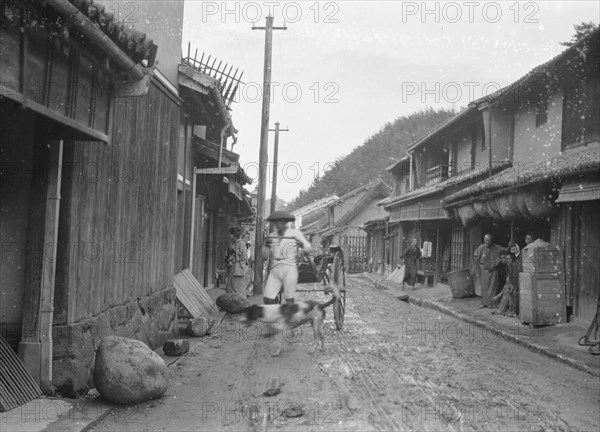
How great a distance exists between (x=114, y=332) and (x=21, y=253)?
192 centimetres

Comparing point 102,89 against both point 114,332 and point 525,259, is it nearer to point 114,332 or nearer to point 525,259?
point 114,332

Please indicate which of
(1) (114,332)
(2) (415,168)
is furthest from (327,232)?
(1) (114,332)

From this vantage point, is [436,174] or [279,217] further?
[436,174]

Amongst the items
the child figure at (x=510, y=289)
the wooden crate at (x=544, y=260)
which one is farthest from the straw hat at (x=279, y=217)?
Result: the child figure at (x=510, y=289)

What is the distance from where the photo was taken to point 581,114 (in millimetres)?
13930

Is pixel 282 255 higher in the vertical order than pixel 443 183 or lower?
lower

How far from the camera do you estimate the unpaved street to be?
554 cm

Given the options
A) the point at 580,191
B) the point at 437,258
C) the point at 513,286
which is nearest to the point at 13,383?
the point at 580,191

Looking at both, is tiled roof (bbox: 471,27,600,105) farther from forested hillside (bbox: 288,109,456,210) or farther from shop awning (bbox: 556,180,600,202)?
forested hillside (bbox: 288,109,456,210)

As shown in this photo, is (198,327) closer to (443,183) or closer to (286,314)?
(286,314)

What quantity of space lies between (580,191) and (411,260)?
14.1 m

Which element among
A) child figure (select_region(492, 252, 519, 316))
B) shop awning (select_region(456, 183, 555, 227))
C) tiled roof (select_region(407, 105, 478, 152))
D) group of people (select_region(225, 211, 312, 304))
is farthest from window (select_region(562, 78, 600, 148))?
group of people (select_region(225, 211, 312, 304))

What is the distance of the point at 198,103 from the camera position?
12.9 m

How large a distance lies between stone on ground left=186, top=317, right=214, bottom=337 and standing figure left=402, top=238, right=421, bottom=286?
48.3ft
